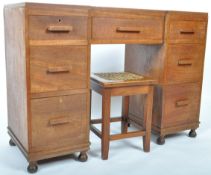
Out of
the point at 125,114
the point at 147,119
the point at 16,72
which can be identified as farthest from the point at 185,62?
the point at 16,72

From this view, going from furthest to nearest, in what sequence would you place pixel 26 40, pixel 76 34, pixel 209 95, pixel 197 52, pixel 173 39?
pixel 209 95, pixel 197 52, pixel 173 39, pixel 76 34, pixel 26 40

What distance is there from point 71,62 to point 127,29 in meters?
0.39

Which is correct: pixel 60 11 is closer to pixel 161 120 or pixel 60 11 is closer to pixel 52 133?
pixel 52 133

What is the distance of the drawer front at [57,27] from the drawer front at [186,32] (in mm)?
624

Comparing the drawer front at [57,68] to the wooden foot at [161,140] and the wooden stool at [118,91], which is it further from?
the wooden foot at [161,140]

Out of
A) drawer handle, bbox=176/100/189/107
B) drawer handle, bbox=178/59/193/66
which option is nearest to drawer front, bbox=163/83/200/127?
drawer handle, bbox=176/100/189/107

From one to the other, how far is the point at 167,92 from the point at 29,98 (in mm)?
920

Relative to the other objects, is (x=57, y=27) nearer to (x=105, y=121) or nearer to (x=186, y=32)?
(x=105, y=121)

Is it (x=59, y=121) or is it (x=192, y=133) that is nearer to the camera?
(x=59, y=121)

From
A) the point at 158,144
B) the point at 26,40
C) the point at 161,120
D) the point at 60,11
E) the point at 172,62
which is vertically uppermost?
the point at 60,11

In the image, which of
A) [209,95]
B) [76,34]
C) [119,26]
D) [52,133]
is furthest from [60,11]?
[209,95]

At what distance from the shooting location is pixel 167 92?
7.16 feet

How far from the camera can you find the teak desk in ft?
5.53

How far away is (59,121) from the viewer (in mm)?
1802
